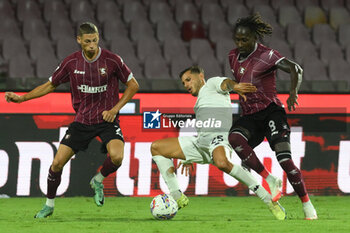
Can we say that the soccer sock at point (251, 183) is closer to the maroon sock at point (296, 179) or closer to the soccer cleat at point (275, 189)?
the soccer cleat at point (275, 189)

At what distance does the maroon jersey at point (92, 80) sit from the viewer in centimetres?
726

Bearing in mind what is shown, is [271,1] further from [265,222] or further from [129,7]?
[265,222]

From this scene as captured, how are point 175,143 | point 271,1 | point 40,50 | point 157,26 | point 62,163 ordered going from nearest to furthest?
1. point 62,163
2. point 175,143
3. point 40,50
4. point 157,26
5. point 271,1

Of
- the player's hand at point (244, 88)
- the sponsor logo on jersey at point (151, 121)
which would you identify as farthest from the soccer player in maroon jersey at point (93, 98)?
the sponsor logo on jersey at point (151, 121)

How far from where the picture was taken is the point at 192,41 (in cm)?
1295

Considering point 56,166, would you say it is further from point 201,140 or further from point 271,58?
point 271,58

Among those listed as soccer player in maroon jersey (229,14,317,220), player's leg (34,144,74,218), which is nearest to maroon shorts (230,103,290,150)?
soccer player in maroon jersey (229,14,317,220)

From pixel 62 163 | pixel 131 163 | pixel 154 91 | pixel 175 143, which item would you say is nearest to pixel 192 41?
pixel 154 91

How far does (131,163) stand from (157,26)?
167 inches

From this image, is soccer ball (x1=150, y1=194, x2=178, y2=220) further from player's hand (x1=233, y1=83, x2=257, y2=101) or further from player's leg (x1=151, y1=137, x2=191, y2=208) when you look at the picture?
player's hand (x1=233, y1=83, x2=257, y2=101)

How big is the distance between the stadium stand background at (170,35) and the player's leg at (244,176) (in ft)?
13.3

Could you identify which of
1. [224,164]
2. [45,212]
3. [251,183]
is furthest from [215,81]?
[45,212]

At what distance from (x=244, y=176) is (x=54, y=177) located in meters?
1.73

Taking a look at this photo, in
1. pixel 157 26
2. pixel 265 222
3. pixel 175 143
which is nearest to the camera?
pixel 265 222
